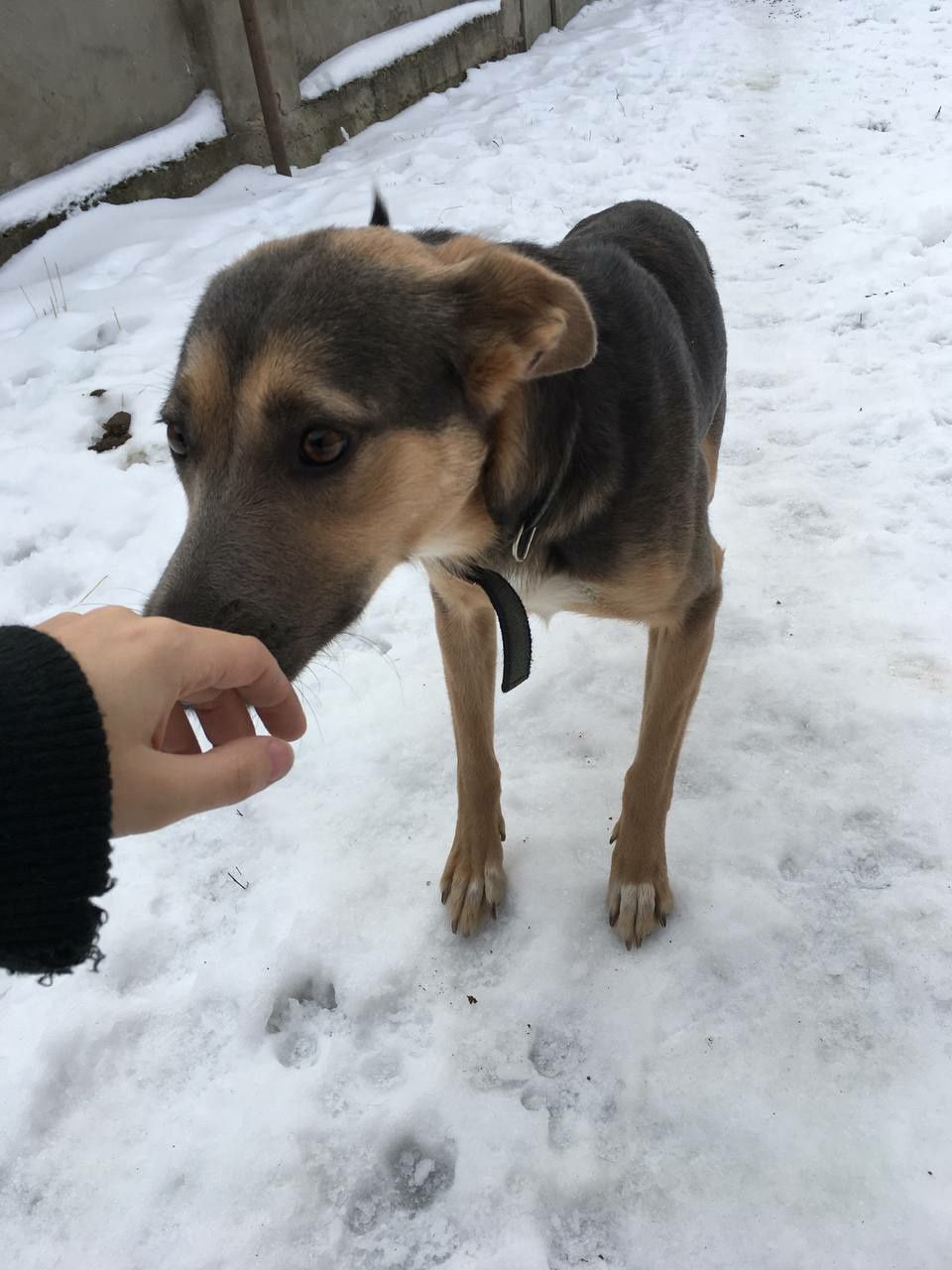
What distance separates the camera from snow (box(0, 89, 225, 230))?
20.0 ft

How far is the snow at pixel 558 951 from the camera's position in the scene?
1953 millimetres

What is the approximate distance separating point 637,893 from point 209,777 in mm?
1540

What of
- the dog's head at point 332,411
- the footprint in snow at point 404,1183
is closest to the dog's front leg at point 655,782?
the footprint in snow at point 404,1183

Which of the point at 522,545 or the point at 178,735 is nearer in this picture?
the point at 178,735

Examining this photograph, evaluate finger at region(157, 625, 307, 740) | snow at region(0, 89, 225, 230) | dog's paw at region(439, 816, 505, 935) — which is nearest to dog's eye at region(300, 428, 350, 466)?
finger at region(157, 625, 307, 740)

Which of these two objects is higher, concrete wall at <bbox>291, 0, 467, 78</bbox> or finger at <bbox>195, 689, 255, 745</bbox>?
concrete wall at <bbox>291, 0, 467, 78</bbox>

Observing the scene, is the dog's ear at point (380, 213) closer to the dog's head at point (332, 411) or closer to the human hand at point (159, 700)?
the dog's head at point (332, 411)

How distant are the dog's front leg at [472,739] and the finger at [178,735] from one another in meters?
1.14

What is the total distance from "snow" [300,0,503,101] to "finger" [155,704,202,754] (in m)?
8.49

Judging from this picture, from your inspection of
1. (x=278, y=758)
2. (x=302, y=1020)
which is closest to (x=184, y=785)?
(x=278, y=758)

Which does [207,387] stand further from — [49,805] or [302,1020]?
[302,1020]

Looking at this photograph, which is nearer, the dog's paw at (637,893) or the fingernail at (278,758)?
the fingernail at (278,758)

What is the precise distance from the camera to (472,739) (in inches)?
104

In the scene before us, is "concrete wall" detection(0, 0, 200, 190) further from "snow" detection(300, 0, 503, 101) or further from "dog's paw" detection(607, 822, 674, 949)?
"dog's paw" detection(607, 822, 674, 949)
